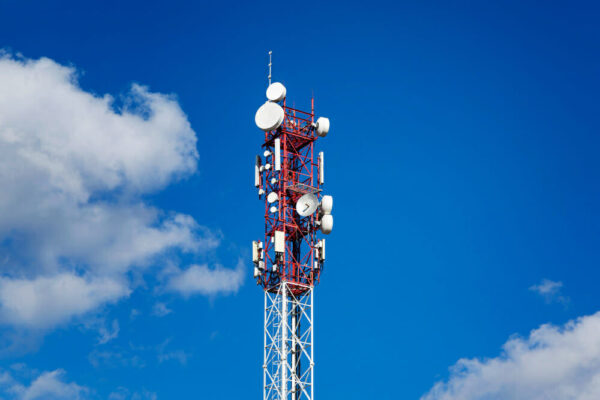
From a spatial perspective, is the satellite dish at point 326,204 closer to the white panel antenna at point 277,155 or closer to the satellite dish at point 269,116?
the white panel antenna at point 277,155

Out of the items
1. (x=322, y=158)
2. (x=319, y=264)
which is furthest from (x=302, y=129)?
(x=319, y=264)

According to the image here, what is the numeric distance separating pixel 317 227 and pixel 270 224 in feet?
14.1

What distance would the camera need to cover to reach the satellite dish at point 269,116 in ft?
369

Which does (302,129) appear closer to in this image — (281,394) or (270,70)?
(270,70)

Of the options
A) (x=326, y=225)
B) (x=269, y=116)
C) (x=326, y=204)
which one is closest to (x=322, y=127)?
(x=269, y=116)

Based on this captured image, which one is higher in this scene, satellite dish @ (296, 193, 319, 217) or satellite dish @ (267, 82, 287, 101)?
satellite dish @ (267, 82, 287, 101)

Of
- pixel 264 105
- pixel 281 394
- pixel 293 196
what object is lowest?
pixel 281 394

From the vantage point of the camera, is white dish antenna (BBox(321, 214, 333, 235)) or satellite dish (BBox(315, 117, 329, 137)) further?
satellite dish (BBox(315, 117, 329, 137))

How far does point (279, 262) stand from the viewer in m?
109

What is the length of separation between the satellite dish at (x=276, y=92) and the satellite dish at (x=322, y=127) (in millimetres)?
4076

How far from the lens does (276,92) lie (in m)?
115

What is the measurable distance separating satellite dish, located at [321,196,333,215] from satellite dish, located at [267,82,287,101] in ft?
33.6

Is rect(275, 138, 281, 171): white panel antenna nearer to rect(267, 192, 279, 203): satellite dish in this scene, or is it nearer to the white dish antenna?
rect(267, 192, 279, 203): satellite dish

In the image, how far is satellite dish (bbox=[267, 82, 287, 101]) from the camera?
114438 mm
